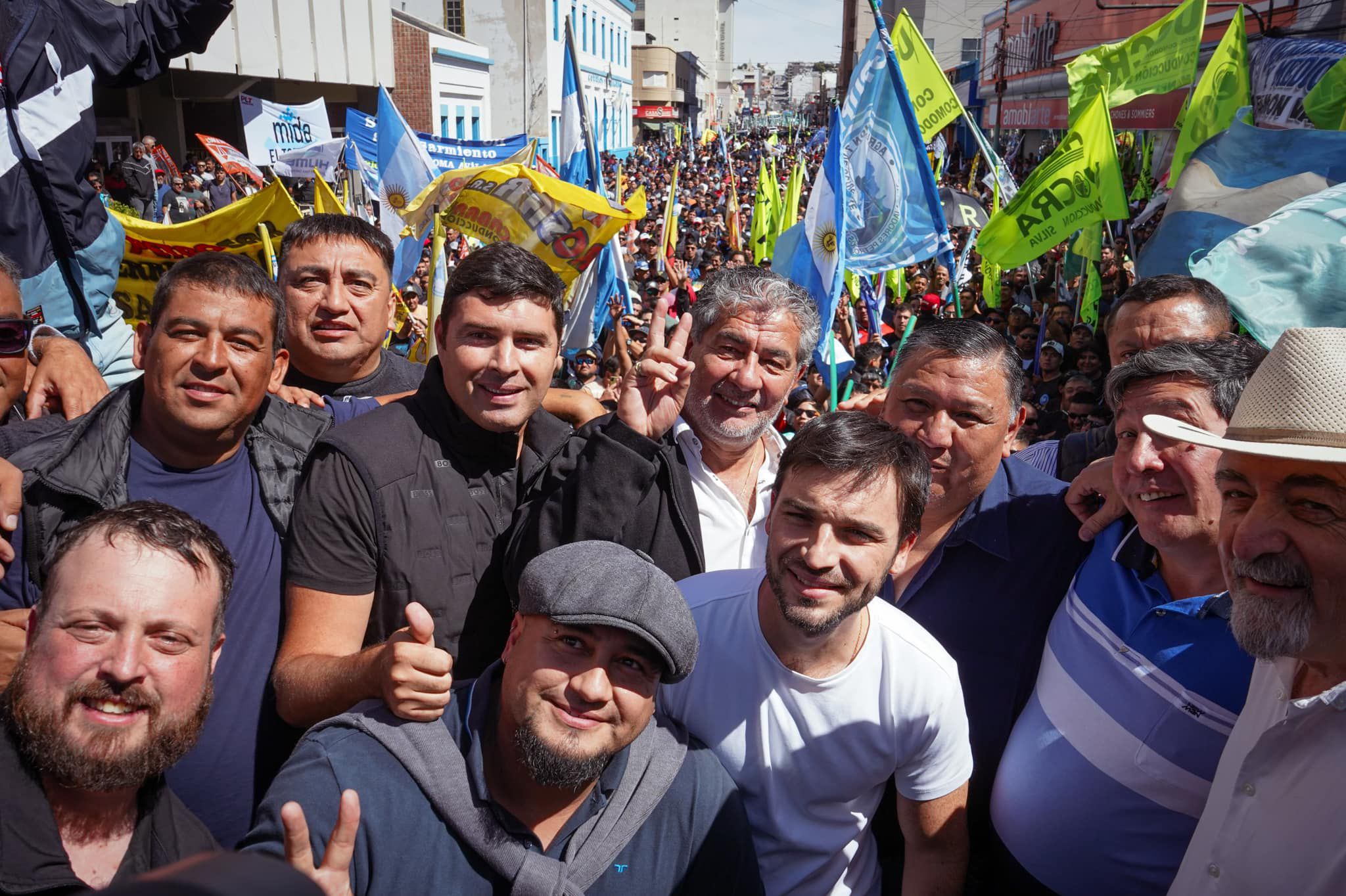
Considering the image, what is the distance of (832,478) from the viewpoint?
2.23 meters

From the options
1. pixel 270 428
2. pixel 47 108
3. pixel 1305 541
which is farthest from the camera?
pixel 47 108

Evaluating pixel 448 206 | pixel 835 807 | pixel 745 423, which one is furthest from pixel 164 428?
pixel 448 206

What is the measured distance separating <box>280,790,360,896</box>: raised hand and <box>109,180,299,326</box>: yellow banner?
4.17 metres

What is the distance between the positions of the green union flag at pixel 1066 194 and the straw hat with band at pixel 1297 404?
575 centimetres

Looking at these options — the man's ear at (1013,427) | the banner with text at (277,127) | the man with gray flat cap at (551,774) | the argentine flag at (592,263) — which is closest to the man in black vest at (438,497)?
the man with gray flat cap at (551,774)

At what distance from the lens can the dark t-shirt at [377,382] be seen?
11.6 ft

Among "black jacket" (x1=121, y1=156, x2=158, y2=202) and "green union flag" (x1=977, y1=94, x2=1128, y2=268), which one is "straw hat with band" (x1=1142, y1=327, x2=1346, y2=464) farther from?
"black jacket" (x1=121, y1=156, x2=158, y2=202)

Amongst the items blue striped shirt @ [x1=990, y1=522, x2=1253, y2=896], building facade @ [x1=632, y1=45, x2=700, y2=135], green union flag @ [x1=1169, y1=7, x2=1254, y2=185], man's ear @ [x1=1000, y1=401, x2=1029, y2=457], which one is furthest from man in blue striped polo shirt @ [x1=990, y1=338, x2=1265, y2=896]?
building facade @ [x1=632, y1=45, x2=700, y2=135]

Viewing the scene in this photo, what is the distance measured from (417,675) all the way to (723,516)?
123 centimetres

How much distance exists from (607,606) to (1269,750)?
1330mm

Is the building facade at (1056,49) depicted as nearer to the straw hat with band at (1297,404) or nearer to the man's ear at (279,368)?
the straw hat with band at (1297,404)

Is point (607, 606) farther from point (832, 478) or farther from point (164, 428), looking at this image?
point (164, 428)

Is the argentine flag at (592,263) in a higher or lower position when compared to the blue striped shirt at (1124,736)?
higher

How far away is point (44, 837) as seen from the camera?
1.72m
